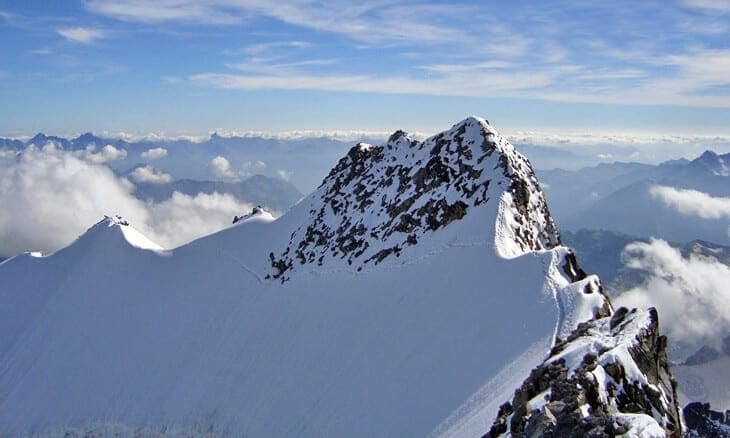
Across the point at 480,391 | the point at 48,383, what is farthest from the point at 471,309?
the point at 48,383

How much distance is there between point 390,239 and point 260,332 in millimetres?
24681

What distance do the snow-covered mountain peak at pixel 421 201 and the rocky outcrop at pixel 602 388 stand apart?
24694 millimetres

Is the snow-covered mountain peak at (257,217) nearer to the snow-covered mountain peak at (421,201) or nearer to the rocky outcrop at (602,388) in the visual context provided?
the snow-covered mountain peak at (421,201)

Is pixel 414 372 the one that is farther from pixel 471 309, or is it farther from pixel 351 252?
pixel 351 252

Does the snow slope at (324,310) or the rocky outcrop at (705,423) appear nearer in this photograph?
the snow slope at (324,310)

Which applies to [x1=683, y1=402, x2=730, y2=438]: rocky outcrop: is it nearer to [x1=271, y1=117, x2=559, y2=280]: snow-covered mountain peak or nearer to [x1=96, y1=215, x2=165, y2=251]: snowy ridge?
[x1=271, y1=117, x2=559, y2=280]: snow-covered mountain peak

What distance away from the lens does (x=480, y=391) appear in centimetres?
4600

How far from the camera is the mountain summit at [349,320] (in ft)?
150

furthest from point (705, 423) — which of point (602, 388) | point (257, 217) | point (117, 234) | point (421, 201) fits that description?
point (117, 234)

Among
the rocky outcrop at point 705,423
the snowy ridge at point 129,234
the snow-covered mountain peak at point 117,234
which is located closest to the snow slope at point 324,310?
the snow-covered mountain peak at point 117,234

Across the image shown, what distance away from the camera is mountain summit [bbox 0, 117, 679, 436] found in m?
45.6

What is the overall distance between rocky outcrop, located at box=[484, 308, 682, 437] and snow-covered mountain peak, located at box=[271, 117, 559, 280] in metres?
24.7

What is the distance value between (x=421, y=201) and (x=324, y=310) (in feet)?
74.3

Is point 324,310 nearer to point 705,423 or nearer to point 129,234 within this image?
point 129,234
